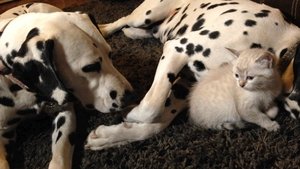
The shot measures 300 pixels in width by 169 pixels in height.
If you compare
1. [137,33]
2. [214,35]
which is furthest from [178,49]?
[137,33]

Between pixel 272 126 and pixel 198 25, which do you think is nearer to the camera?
pixel 272 126

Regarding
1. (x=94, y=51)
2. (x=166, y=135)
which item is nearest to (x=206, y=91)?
Result: (x=166, y=135)

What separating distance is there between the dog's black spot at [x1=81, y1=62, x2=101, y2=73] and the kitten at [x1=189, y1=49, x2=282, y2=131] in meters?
0.41

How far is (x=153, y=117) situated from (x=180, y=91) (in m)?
0.21

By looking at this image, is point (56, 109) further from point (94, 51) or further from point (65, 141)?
point (94, 51)

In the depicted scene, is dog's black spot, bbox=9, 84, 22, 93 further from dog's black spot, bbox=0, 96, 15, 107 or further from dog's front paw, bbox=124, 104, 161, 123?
dog's front paw, bbox=124, 104, 161, 123

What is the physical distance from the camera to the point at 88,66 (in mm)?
1661

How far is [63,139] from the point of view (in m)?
1.82

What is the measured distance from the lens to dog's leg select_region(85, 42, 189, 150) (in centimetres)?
174

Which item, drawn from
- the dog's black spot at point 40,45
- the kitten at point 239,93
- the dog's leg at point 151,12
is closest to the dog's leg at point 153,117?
the kitten at point 239,93

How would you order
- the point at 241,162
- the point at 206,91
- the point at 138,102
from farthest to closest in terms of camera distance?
the point at 138,102 → the point at 206,91 → the point at 241,162

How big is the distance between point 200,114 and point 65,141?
57cm

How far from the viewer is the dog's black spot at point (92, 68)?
5.45 ft

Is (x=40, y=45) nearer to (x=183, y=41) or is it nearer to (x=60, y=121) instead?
(x=60, y=121)
